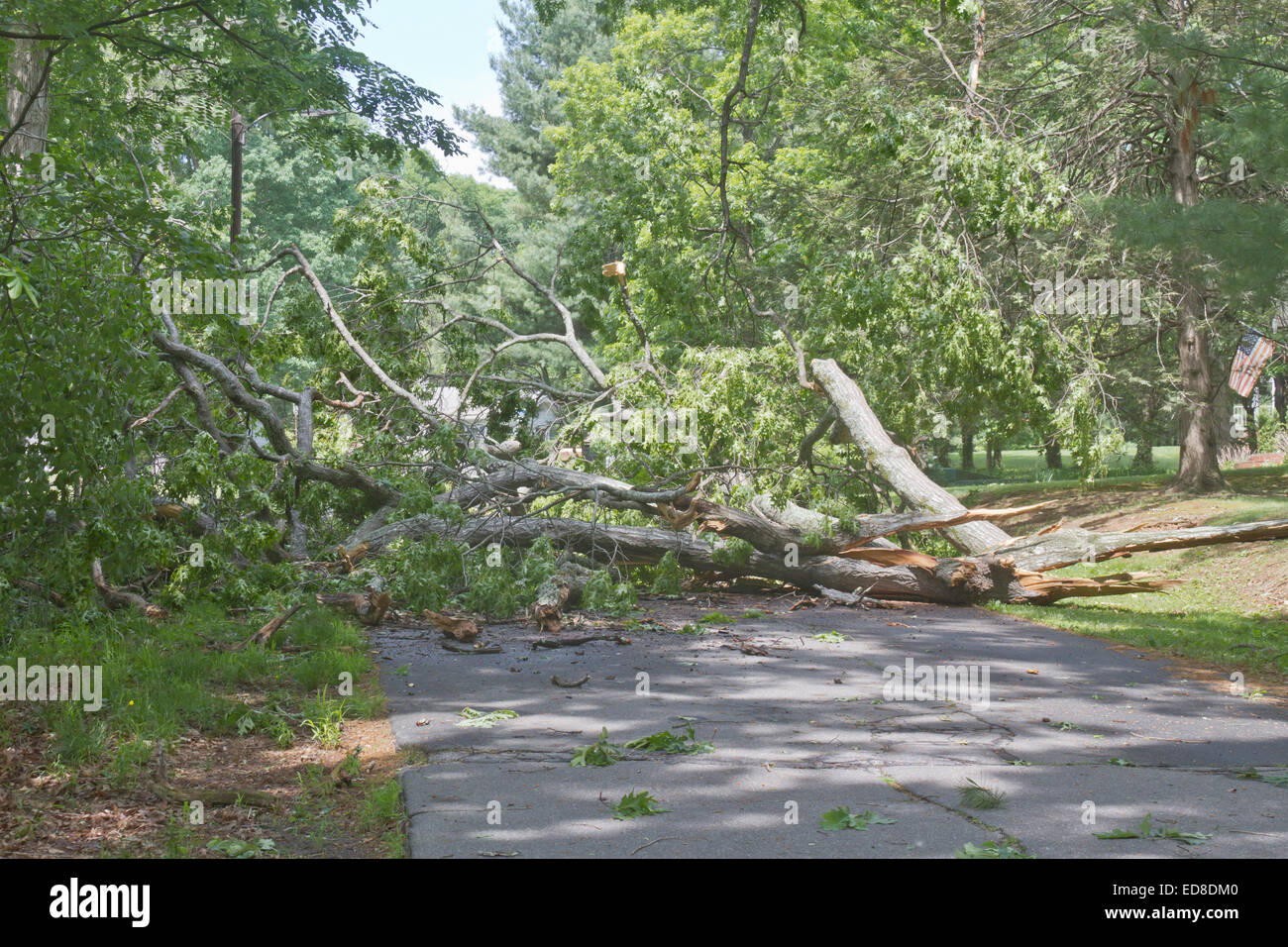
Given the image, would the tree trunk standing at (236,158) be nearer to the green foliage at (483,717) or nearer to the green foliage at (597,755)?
the green foliage at (483,717)

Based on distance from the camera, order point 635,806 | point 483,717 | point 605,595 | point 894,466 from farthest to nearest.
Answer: point 894,466
point 605,595
point 483,717
point 635,806

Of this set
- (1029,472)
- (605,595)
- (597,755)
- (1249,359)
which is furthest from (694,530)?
(1029,472)

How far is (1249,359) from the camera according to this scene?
24094 millimetres

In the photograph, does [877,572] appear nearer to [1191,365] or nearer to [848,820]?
[848,820]

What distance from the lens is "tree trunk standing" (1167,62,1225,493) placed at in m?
15.7

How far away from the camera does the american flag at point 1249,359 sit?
21750mm

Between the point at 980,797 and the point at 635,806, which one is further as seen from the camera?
the point at 980,797

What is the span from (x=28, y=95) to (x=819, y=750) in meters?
11.1

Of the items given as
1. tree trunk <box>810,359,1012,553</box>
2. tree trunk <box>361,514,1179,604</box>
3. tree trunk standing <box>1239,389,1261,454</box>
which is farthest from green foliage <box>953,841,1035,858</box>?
tree trunk standing <box>1239,389,1261,454</box>

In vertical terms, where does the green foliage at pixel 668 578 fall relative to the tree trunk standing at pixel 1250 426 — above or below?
below

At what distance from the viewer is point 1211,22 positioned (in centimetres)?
1361

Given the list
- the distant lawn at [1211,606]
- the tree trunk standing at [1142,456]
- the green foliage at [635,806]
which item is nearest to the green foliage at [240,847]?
the green foliage at [635,806]

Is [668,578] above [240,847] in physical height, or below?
above

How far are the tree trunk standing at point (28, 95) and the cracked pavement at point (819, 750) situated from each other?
6497 millimetres
